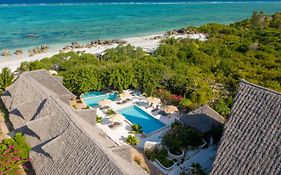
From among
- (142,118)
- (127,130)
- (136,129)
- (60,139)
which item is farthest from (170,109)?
(60,139)

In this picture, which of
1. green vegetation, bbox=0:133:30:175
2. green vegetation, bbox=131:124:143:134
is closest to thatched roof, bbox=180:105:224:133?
green vegetation, bbox=131:124:143:134

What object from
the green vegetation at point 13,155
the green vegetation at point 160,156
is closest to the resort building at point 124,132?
the green vegetation at point 160,156

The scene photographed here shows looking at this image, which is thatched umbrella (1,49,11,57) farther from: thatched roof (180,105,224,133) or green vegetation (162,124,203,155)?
green vegetation (162,124,203,155)

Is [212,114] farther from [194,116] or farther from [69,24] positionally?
[69,24]

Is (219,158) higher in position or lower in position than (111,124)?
higher

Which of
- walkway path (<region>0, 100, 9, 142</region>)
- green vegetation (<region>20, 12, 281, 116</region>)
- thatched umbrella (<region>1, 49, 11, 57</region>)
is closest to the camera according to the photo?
walkway path (<region>0, 100, 9, 142</region>)

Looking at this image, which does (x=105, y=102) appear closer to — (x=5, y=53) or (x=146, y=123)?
(x=146, y=123)

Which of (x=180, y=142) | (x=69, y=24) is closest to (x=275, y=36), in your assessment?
(x=180, y=142)
